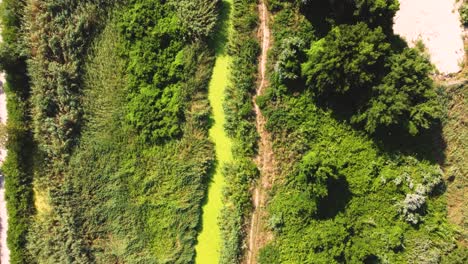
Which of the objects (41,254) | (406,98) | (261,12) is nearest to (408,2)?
(406,98)

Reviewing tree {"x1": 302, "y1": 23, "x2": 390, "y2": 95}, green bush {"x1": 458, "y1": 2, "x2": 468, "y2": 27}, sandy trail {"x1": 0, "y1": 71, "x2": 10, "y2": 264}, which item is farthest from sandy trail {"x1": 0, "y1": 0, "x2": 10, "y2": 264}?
green bush {"x1": 458, "y1": 2, "x2": 468, "y2": 27}

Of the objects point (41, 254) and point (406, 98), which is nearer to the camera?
point (406, 98)

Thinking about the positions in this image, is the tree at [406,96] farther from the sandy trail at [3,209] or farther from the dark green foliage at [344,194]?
the sandy trail at [3,209]

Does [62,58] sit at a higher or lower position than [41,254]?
higher

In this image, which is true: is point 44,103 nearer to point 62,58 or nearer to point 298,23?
point 62,58

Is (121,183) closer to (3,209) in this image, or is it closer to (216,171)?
(216,171)

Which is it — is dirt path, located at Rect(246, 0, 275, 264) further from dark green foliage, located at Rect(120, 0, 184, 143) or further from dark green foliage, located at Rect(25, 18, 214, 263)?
dark green foliage, located at Rect(120, 0, 184, 143)

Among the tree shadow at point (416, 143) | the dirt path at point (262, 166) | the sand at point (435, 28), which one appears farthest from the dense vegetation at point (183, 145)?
the sand at point (435, 28)
